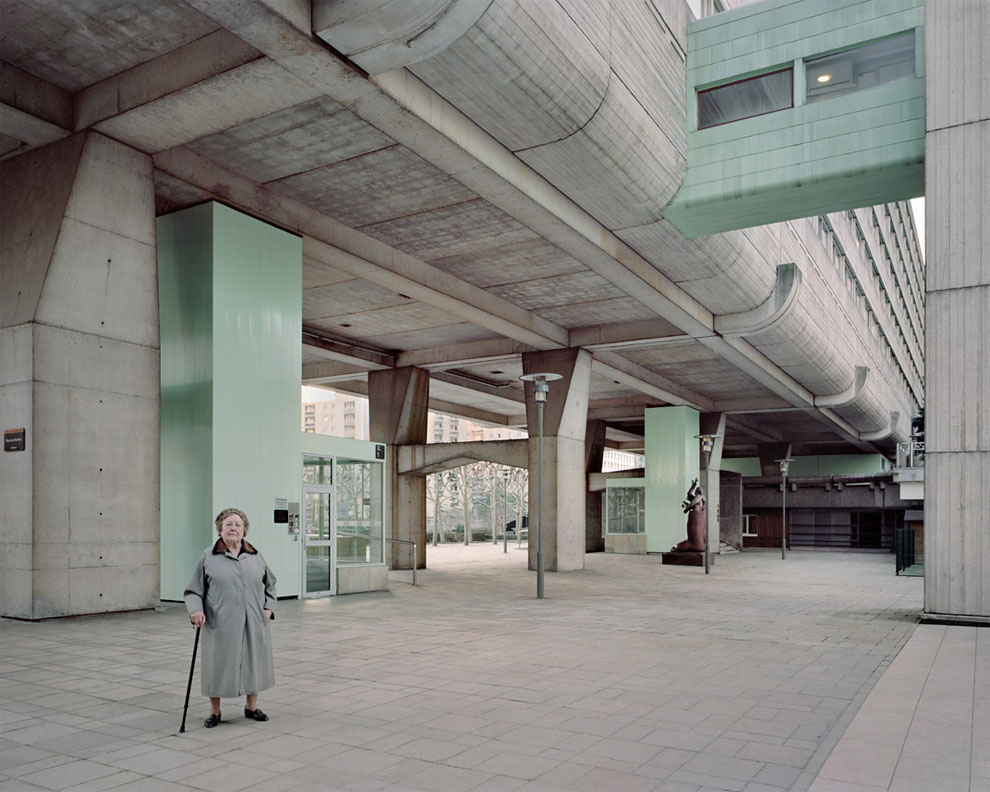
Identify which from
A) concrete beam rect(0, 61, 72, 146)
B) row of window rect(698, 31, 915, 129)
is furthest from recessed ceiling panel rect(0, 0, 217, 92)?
row of window rect(698, 31, 915, 129)

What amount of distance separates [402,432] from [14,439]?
1929 cm

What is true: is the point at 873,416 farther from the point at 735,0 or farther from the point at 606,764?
the point at 606,764

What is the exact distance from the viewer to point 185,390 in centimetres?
1560

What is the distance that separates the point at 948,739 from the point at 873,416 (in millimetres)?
42177

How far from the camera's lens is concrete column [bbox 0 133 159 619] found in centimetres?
1271

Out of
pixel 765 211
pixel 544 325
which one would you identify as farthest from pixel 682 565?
pixel 765 211

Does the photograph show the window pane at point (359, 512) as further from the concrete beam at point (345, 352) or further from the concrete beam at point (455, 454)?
the concrete beam at point (455, 454)

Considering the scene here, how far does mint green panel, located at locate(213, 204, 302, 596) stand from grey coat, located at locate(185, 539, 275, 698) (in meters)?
8.33

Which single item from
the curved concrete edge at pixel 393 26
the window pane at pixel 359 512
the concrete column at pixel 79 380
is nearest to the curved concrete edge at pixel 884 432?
the window pane at pixel 359 512

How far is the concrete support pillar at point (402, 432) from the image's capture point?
31.6 metres

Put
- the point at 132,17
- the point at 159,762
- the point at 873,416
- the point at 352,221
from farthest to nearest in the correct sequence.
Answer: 1. the point at 873,416
2. the point at 352,221
3. the point at 132,17
4. the point at 159,762

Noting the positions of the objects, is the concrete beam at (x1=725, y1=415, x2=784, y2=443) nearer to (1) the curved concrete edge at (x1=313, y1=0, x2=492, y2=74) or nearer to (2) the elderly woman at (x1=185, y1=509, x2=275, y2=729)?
(1) the curved concrete edge at (x1=313, y1=0, x2=492, y2=74)

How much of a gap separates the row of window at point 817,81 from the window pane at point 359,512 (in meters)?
10.3

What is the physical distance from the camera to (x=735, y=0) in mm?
23484
